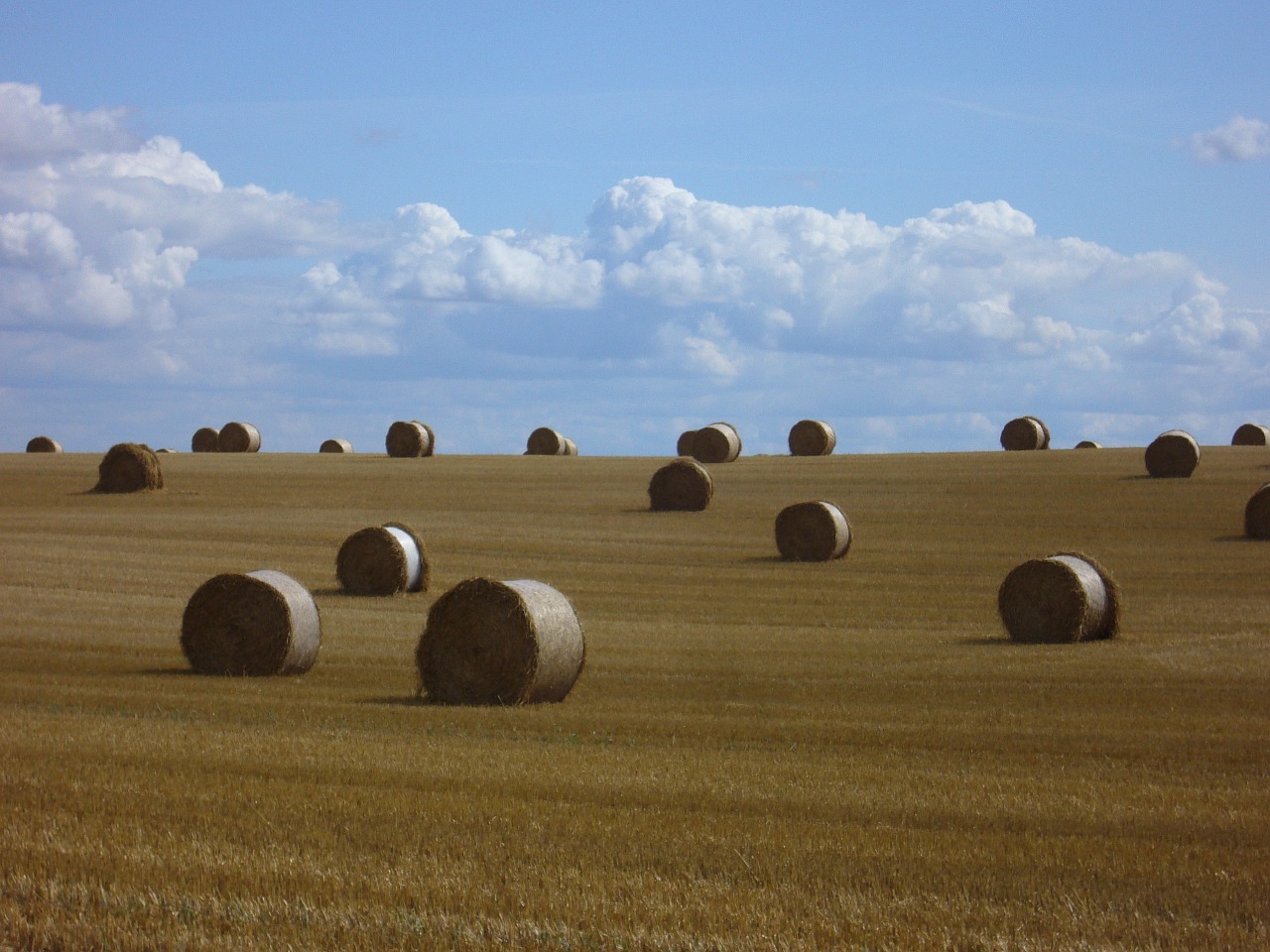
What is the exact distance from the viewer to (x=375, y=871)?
716 cm

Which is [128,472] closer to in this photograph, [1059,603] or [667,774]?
[1059,603]

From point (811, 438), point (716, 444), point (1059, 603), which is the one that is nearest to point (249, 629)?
point (1059, 603)

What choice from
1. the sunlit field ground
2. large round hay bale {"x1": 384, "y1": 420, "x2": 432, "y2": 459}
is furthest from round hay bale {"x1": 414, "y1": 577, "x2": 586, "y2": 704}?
large round hay bale {"x1": 384, "y1": 420, "x2": 432, "y2": 459}

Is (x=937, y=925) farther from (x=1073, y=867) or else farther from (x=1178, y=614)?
(x=1178, y=614)

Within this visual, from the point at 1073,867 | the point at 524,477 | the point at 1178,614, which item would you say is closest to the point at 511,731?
the point at 1073,867

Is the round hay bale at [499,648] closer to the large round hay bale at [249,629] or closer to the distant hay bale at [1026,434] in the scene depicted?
the large round hay bale at [249,629]

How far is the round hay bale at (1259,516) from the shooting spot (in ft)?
99.0

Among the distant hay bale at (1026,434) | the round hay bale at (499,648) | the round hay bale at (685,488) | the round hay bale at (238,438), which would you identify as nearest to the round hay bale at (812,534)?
the round hay bale at (685,488)

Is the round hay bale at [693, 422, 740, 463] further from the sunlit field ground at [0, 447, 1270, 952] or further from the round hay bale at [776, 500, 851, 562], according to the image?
the sunlit field ground at [0, 447, 1270, 952]

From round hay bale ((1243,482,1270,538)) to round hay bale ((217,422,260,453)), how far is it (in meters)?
38.9

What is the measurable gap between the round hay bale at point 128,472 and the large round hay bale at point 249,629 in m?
23.5

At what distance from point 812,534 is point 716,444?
19.5 meters

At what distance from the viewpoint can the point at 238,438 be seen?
56.7 meters

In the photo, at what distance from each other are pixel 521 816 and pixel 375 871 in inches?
57.7
